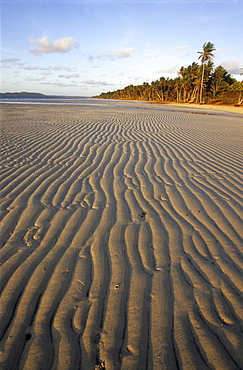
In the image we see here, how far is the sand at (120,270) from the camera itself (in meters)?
1.49

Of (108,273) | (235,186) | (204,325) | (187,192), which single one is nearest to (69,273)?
(108,273)

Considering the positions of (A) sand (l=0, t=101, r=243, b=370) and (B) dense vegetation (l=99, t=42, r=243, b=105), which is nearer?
(A) sand (l=0, t=101, r=243, b=370)

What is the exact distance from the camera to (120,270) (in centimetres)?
210

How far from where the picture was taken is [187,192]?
3.66m

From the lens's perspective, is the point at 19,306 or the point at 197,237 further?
the point at 197,237

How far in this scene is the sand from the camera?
58.6 inches

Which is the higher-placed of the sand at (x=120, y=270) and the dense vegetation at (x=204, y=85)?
the dense vegetation at (x=204, y=85)

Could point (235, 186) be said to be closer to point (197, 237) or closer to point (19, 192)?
point (197, 237)

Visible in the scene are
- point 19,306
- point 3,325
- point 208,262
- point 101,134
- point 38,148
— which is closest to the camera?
point 3,325

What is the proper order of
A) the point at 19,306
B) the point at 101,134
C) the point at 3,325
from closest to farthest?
the point at 3,325
the point at 19,306
the point at 101,134

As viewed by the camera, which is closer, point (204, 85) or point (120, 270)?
point (120, 270)

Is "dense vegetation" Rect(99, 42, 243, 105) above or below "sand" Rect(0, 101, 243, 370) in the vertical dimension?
above

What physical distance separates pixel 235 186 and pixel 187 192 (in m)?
0.99

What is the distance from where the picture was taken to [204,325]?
5.35 feet
